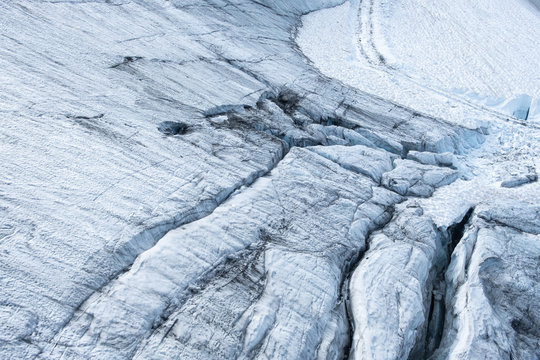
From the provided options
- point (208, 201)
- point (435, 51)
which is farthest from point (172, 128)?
point (435, 51)

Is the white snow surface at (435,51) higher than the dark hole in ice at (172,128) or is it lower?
higher

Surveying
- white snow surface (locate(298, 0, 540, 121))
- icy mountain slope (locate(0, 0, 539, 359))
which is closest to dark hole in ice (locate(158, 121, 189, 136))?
icy mountain slope (locate(0, 0, 539, 359))

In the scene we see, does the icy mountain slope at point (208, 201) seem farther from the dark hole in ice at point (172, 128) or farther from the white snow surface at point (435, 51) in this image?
the white snow surface at point (435, 51)

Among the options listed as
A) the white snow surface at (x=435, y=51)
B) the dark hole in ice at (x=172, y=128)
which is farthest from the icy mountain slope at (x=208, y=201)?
the white snow surface at (x=435, y=51)

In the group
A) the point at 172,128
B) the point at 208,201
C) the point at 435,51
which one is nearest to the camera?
the point at 208,201

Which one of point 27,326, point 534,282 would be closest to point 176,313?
point 27,326

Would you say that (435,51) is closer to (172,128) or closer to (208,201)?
(172,128)

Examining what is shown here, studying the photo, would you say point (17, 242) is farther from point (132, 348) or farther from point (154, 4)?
point (154, 4)
